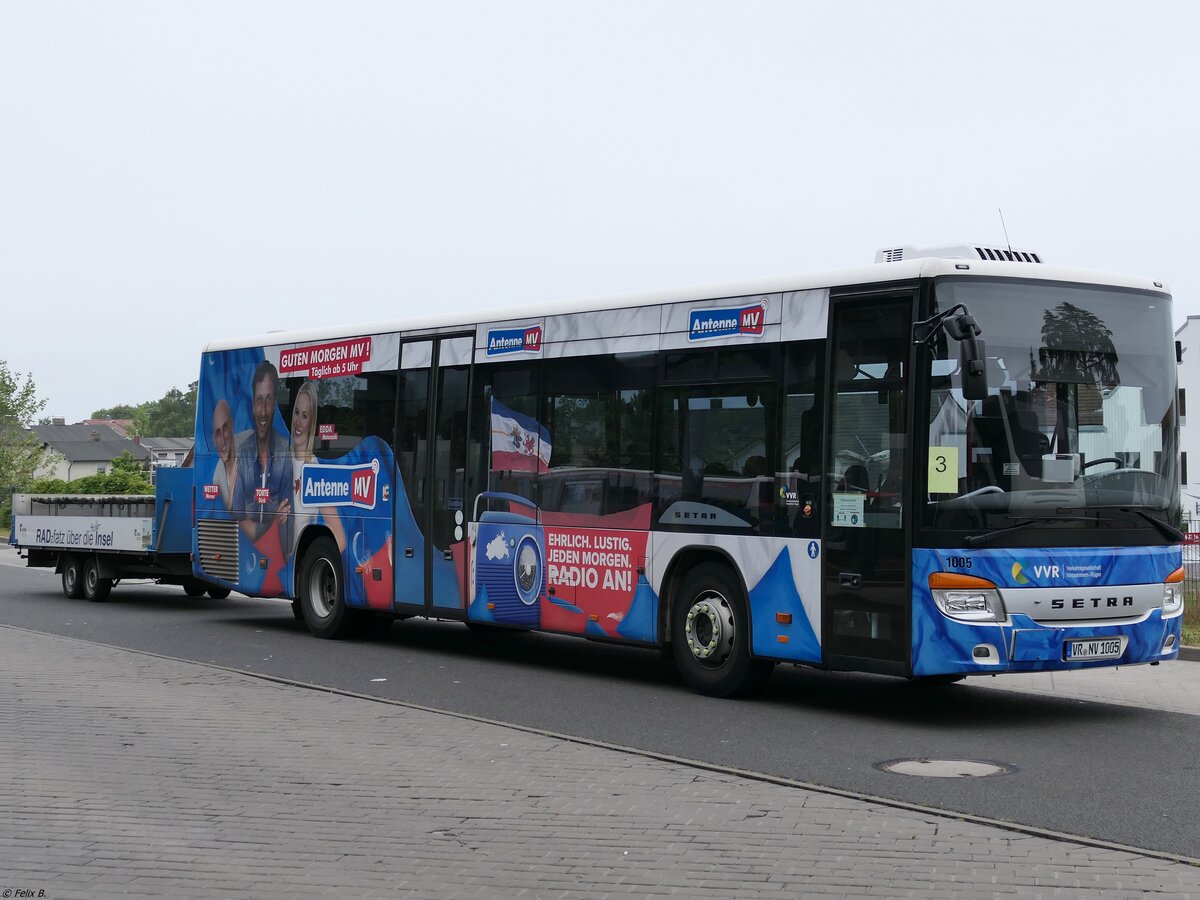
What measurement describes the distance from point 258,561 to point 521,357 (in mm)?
5207

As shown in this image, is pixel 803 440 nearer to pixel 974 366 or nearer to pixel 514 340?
pixel 974 366

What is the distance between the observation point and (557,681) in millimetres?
13086

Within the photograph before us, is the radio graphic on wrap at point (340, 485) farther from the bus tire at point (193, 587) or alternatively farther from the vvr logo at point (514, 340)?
the bus tire at point (193, 587)

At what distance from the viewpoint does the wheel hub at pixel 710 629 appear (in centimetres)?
1164

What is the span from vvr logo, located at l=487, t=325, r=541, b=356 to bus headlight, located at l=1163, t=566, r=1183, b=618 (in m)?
5.74

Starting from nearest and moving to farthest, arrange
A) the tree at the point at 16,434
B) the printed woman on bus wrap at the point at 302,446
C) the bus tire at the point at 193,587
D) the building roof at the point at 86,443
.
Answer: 1. the printed woman on bus wrap at the point at 302,446
2. the bus tire at the point at 193,587
3. the tree at the point at 16,434
4. the building roof at the point at 86,443

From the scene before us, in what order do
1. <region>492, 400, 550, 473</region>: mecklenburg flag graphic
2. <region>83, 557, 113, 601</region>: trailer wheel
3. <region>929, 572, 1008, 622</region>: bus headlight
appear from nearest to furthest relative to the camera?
<region>929, 572, 1008, 622</region>: bus headlight
<region>492, 400, 550, 473</region>: mecklenburg flag graphic
<region>83, 557, 113, 601</region>: trailer wheel

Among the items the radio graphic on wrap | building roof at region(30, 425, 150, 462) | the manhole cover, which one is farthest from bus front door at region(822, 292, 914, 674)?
building roof at region(30, 425, 150, 462)

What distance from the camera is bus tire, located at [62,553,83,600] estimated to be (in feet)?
76.9

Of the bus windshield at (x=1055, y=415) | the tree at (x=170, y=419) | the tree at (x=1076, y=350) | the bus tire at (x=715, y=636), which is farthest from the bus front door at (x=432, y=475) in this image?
the tree at (x=170, y=419)

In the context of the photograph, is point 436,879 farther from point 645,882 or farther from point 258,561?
point 258,561

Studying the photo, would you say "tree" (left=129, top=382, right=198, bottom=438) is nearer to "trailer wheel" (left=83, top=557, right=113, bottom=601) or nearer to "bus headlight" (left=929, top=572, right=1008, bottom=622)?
"trailer wheel" (left=83, top=557, right=113, bottom=601)

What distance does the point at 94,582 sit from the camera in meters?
23.0

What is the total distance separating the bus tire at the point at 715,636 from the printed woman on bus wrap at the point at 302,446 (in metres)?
5.77
